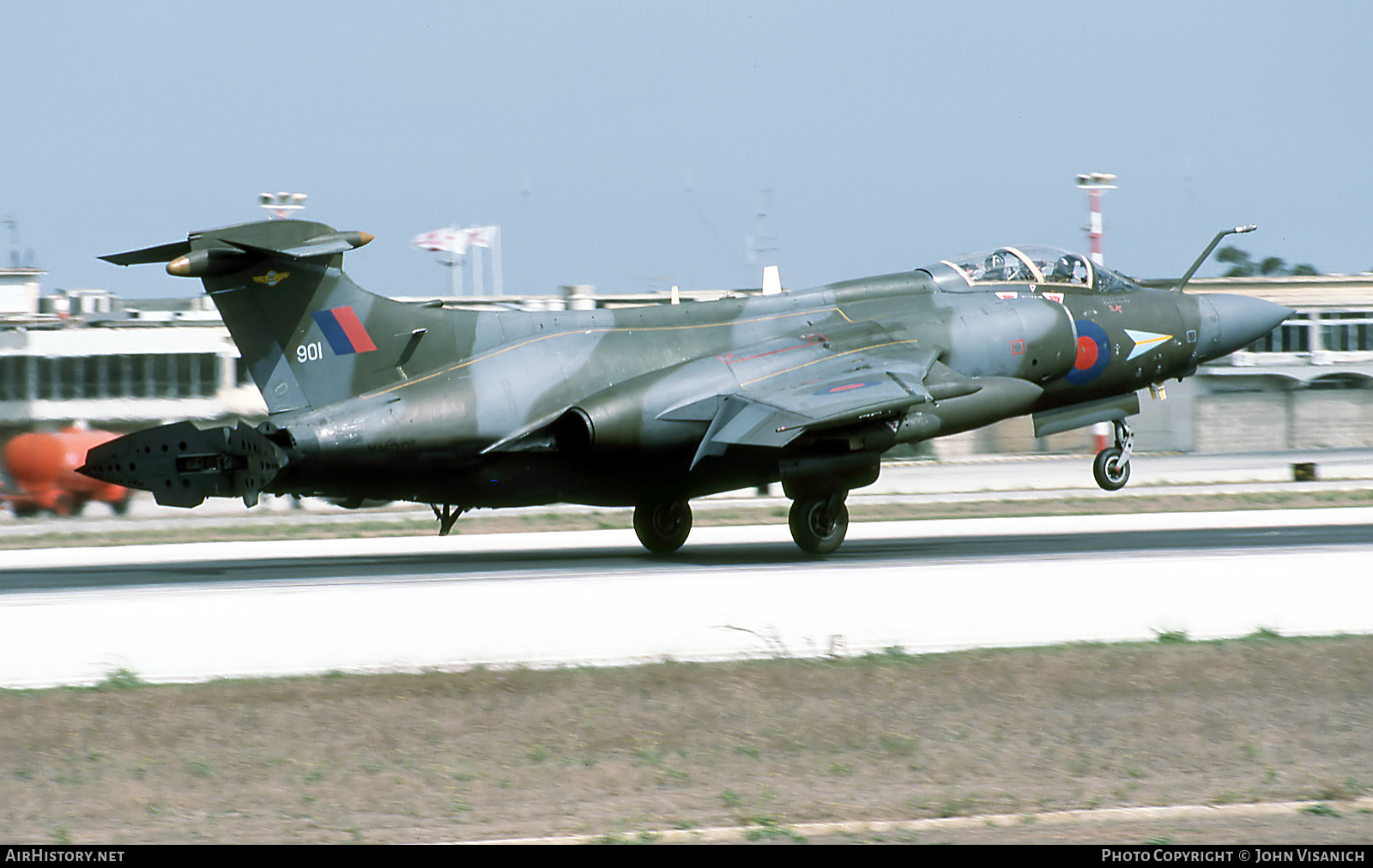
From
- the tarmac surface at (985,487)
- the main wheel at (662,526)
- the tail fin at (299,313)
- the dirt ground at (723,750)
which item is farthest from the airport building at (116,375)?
the dirt ground at (723,750)

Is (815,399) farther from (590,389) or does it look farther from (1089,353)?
(1089,353)

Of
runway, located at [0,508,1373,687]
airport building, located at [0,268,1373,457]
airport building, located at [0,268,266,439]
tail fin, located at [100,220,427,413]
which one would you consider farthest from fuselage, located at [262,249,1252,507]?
airport building, located at [0,268,266,439]

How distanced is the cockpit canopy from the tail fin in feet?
28.7

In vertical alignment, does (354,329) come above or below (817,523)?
above

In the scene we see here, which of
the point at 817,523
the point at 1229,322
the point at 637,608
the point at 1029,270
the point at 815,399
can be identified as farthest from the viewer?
the point at 1229,322

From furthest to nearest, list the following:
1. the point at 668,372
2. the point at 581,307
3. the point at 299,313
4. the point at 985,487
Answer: the point at 581,307
the point at 985,487
the point at 668,372
the point at 299,313

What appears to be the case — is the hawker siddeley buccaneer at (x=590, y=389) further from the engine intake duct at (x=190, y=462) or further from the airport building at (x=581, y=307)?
the airport building at (x=581, y=307)

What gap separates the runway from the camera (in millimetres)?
11775

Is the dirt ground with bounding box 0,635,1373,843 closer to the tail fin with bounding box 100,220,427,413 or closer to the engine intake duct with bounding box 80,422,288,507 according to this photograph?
the engine intake duct with bounding box 80,422,288,507

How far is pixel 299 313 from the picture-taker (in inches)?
682

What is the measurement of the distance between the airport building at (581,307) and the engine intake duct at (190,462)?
65.2 ft

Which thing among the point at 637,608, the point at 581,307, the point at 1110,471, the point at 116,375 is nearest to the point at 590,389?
the point at 637,608

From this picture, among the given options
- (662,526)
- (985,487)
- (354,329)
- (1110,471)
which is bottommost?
(985,487)

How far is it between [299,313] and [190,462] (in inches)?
102
